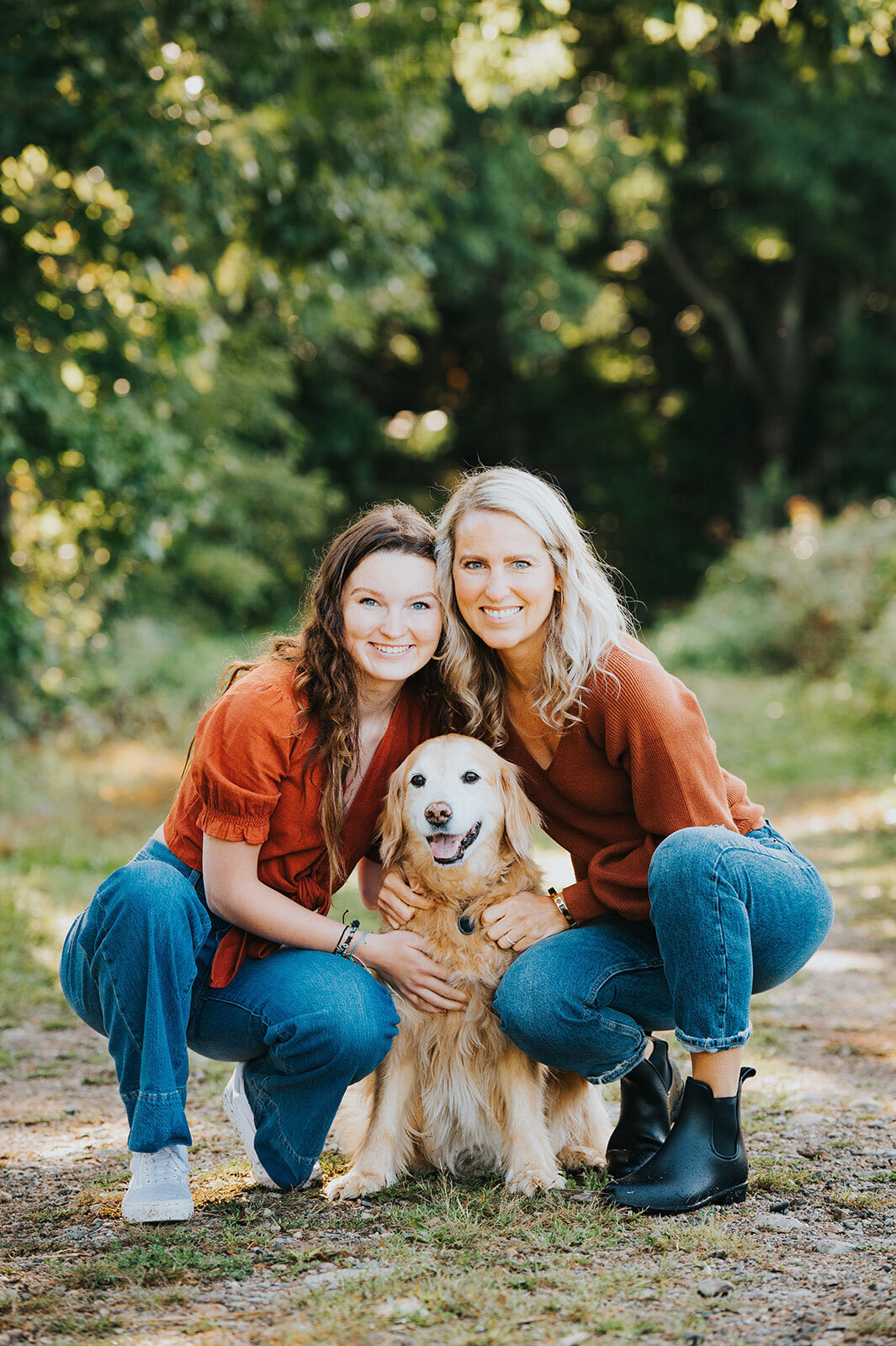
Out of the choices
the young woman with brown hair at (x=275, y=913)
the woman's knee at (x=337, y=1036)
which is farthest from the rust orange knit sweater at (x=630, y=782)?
the woman's knee at (x=337, y=1036)

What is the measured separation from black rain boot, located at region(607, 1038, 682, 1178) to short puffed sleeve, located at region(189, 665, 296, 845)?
3.53 ft

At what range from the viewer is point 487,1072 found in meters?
2.84

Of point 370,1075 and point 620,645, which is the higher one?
point 620,645

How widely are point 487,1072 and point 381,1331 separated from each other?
895 millimetres

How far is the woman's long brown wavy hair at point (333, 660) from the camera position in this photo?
2.76 meters

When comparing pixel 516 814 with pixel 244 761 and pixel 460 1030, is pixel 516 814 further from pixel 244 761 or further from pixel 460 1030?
pixel 244 761

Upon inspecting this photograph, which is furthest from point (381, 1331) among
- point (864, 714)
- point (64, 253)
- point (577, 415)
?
point (577, 415)

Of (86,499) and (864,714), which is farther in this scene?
(864,714)

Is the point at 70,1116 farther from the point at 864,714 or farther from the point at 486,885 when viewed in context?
the point at 864,714

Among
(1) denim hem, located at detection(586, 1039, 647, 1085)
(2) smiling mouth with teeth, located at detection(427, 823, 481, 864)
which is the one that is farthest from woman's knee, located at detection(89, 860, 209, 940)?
(1) denim hem, located at detection(586, 1039, 647, 1085)

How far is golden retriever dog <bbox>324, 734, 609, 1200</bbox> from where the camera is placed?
2.79 m

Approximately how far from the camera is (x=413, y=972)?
277cm

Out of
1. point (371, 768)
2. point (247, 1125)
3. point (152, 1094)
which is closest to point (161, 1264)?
point (152, 1094)

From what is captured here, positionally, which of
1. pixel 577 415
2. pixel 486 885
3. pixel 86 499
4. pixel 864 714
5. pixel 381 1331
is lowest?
pixel 381 1331
